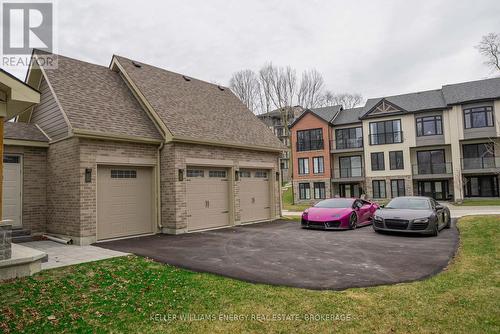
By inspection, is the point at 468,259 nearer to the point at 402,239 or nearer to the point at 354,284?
the point at 402,239

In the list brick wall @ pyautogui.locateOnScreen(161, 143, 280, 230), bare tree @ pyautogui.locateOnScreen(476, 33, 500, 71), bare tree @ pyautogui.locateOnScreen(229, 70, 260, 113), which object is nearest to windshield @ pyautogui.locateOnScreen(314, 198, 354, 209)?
brick wall @ pyautogui.locateOnScreen(161, 143, 280, 230)

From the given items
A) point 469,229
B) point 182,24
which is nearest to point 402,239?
point 469,229

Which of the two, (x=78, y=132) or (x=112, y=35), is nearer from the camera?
(x=78, y=132)

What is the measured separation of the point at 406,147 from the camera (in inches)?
1221

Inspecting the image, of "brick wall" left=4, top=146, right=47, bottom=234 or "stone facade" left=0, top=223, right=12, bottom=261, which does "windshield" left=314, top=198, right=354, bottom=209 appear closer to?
"brick wall" left=4, top=146, right=47, bottom=234

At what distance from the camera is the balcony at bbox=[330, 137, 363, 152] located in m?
33.9

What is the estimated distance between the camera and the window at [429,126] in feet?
97.4

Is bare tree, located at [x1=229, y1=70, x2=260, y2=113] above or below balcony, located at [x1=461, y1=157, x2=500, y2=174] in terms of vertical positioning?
above

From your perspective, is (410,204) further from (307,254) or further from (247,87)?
(247,87)

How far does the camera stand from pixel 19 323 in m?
4.34

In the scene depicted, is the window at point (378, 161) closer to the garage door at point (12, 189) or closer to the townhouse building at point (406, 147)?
the townhouse building at point (406, 147)

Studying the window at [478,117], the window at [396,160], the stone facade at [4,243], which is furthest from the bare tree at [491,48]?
the stone facade at [4,243]

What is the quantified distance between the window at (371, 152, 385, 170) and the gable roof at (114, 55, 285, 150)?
61.6 feet

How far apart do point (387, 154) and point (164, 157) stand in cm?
2576
